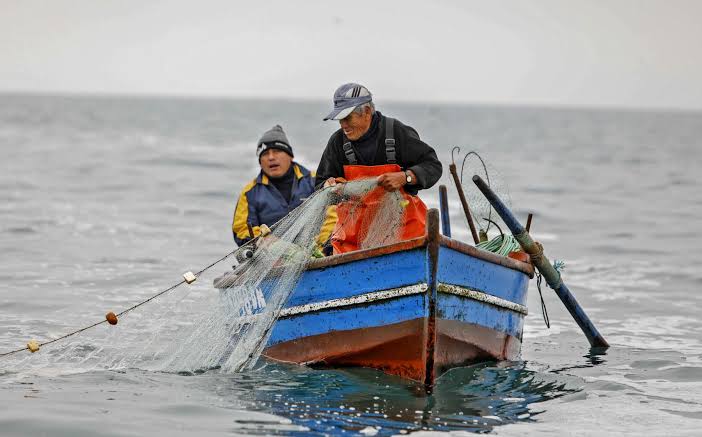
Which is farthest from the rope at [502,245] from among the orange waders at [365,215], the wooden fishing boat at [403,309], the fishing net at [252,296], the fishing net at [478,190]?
the fishing net at [252,296]

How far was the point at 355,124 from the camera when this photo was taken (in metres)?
7.66

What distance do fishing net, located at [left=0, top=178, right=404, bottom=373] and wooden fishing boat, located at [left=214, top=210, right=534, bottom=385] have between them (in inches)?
6.2

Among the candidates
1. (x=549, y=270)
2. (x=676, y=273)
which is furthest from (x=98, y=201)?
(x=549, y=270)

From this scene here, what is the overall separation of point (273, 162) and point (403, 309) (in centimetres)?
230

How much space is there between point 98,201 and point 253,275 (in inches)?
658

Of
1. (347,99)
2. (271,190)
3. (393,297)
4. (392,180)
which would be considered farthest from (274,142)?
(393,297)

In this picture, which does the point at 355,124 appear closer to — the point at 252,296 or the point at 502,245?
the point at 252,296

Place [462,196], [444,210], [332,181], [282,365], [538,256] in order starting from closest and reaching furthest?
[332,181], [282,365], [538,256], [462,196], [444,210]

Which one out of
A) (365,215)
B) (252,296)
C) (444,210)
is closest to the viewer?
(365,215)

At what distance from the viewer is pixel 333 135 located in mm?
7961

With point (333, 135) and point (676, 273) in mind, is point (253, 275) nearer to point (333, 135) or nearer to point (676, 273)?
point (333, 135)

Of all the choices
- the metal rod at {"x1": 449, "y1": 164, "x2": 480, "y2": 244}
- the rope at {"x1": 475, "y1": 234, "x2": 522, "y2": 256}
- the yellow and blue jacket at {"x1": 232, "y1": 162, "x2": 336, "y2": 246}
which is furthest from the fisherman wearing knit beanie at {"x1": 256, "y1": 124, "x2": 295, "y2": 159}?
the rope at {"x1": 475, "y1": 234, "x2": 522, "y2": 256}

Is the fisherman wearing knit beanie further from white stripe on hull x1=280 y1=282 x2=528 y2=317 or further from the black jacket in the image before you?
white stripe on hull x1=280 y1=282 x2=528 y2=317

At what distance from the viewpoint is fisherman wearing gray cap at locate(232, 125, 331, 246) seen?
9.02 metres
